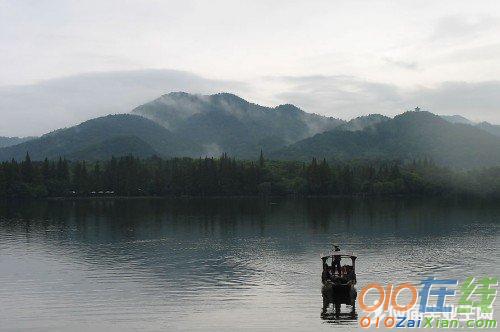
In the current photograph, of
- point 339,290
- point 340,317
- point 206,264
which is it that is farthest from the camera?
point 206,264

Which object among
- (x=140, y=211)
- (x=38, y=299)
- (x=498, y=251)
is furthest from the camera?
(x=140, y=211)

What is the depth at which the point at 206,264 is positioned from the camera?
78500 millimetres

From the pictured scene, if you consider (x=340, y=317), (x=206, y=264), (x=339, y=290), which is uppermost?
(x=339, y=290)

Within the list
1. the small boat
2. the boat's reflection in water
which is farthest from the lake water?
the small boat

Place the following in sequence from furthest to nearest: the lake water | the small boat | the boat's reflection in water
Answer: the small boat
the lake water
the boat's reflection in water

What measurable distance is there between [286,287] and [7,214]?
416 feet

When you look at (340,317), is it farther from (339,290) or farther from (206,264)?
(206,264)

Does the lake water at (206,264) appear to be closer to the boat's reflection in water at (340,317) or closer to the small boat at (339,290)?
the boat's reflection in water at (340,317)

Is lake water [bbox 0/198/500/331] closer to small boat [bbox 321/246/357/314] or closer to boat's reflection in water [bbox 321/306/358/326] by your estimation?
boat's reflection in water [bbox 321/306/358/326]

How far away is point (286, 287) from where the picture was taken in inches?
2478

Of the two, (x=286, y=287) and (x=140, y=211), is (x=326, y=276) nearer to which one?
(x=286, y=287)

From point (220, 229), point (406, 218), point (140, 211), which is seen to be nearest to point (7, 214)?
point (140, 211)

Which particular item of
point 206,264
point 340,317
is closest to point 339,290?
point 340,317

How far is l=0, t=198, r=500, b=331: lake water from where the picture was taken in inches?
2029
